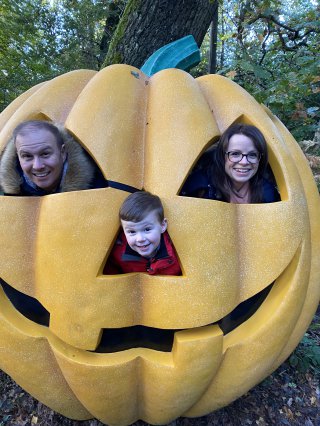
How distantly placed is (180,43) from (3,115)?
1302mm

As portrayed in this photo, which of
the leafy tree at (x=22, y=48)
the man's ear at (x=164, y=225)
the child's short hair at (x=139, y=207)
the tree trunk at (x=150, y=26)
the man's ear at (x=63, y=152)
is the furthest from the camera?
the leafy tree at (x=22, y=48)

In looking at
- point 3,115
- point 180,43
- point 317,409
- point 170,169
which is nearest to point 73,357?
point 170,169

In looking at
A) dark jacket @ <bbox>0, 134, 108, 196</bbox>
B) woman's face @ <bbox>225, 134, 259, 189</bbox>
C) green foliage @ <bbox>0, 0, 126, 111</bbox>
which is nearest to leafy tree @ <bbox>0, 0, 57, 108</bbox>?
green foliage @ <bbox>0, 0, 126, 111</bbox>

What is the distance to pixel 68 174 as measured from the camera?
1.58m

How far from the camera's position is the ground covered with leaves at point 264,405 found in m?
1.90

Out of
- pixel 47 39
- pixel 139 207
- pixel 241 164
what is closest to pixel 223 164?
pixel 241 164

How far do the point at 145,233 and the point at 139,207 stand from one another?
0.13m

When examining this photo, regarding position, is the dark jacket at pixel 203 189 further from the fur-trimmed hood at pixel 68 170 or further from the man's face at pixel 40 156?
the man's face at pixel 40 156

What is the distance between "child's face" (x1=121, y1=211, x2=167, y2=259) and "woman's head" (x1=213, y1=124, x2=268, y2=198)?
464 millimetres

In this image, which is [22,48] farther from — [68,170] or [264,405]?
[264,405]

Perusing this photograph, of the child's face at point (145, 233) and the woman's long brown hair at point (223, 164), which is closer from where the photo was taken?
the child's face at point (145, 233)

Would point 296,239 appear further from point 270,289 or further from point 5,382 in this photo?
point 5,382

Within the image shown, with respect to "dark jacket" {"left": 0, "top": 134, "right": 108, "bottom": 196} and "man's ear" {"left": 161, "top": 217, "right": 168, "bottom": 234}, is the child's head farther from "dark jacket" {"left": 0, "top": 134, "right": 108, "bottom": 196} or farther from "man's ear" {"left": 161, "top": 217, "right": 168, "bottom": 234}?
"dark jacket" {"left": 0, "top": 134, "right": 108, "bottom": 196}

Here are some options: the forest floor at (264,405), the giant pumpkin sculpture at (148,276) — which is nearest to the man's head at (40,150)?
the giant pumpkin sculpture at (148,276)
